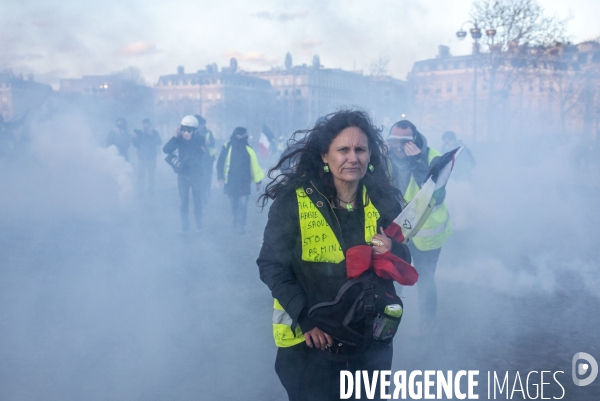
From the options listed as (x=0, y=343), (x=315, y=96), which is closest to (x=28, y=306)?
(x=0, y=343)

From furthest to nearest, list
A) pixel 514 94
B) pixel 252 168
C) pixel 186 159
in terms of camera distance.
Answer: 1. pixel 514 94
2. pixel 252 168
3. pixel 186 159

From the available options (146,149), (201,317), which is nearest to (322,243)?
(201,317)

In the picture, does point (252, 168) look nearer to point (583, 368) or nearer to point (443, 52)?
point (583, 368)

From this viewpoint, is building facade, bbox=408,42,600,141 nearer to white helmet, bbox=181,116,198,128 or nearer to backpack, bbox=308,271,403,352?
white helmet, bbox=181,116,198,128

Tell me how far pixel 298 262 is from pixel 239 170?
22.6 ft

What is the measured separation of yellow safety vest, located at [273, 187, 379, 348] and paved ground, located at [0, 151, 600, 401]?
1382mm

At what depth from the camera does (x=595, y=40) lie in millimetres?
28500

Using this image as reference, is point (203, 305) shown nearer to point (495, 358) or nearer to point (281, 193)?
point (495, 358)

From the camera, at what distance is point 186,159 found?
8.84 metres

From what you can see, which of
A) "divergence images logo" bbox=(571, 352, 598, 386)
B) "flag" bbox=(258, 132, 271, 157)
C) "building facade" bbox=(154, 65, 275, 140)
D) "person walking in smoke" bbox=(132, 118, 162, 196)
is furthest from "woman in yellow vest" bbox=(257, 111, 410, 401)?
"building facade" bbox=(154, 65, 275, 140)

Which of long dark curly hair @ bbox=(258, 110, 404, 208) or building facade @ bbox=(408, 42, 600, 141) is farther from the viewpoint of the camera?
building facade @ bbox=(408, 42, 600, 141)

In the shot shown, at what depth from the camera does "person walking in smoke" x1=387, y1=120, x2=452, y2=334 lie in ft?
14.5

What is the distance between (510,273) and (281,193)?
195 inches

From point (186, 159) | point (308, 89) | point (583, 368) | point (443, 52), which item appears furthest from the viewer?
point (308, 89)
